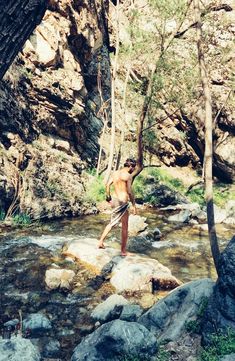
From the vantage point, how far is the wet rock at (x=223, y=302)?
482 centimetres

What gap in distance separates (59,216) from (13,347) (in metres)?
9.46

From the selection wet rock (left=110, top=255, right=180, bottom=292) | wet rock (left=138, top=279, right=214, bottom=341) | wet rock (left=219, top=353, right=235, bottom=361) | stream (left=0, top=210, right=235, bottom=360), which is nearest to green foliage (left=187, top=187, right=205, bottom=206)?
stream (left=0, top=210, right=235, bottom=360)

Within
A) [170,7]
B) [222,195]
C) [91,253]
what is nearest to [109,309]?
[91,253]

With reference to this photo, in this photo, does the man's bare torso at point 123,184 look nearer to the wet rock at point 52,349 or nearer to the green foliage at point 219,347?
the wet rock at point 52,349

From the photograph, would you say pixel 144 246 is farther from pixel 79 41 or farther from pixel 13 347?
pixel 79 41

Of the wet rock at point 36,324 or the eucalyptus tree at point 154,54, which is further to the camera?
the eucalyptus tree at point 154,54

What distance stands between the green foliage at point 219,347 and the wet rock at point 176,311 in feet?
2.01

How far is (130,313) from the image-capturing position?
6273mm

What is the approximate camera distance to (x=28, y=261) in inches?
354

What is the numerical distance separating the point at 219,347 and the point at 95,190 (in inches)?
512

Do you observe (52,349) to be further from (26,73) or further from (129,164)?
(26,73)

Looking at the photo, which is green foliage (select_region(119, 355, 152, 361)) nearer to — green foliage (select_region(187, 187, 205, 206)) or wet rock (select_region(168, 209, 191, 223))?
wet rock (select_region(168, 209, 191, 223))

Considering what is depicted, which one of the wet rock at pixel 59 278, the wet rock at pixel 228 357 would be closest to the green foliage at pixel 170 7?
the wet rock at pixel 59 278

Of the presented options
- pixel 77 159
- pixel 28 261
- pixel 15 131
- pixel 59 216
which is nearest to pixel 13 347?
pixel 28 261
